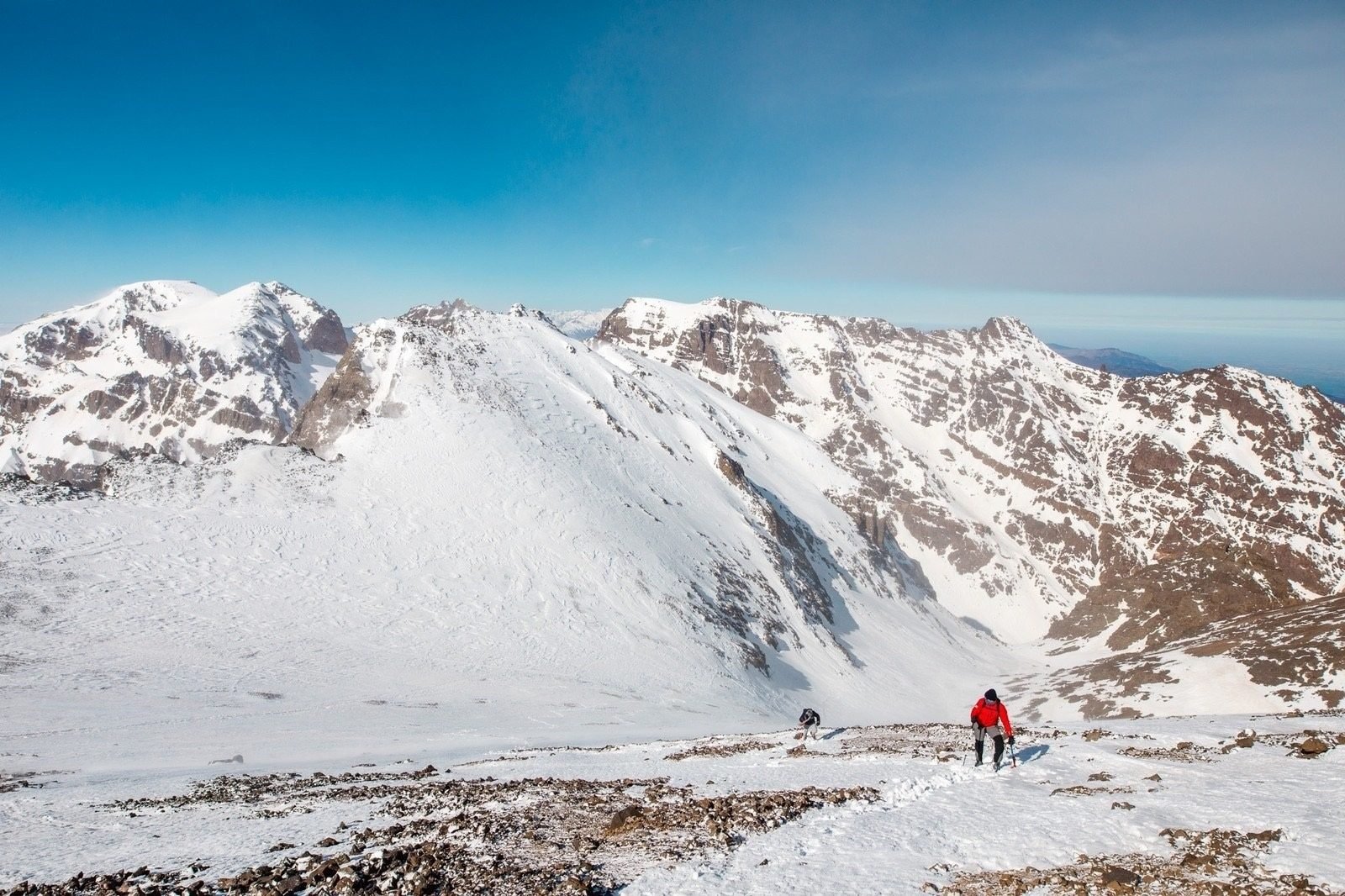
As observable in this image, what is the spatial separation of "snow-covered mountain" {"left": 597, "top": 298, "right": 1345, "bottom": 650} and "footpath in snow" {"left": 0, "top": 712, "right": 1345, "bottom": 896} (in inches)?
4351

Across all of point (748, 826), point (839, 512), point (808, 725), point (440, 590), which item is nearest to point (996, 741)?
point (748, 826)

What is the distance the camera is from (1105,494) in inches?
6624

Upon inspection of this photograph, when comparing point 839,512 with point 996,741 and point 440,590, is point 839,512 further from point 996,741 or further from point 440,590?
point 996,741

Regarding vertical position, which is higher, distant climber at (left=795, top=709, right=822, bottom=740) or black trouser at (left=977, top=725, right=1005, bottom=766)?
black trouser at (left=977, top=725, right=1005, bottom=766)

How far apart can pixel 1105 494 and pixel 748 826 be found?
7582 inches

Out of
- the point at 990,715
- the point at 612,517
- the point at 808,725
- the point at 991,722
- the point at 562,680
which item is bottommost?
the point at 562,680

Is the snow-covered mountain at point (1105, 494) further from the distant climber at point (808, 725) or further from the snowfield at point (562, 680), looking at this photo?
the distant climber at point (808, 725)

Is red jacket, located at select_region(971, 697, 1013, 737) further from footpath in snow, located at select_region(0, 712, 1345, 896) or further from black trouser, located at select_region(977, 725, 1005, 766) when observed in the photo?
footpath in snow, located at select_region(0, 712, 1345, 896)

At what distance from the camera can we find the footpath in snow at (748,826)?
9352 mm

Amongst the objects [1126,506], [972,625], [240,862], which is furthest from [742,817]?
[1126,506]

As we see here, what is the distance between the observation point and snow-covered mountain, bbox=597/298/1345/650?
12594 centimetres

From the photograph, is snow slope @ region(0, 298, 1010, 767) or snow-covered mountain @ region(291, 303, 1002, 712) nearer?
snow slope @ region(0, 298, 1010, 767)

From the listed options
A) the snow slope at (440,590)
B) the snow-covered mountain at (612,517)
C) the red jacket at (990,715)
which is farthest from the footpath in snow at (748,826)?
the snow-covered mountain at (612,517)

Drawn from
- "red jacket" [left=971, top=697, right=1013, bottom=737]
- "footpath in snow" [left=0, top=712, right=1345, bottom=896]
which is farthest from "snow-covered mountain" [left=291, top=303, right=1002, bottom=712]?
"red jacket" [left=971, top=697, right=1013, bottom=737]
